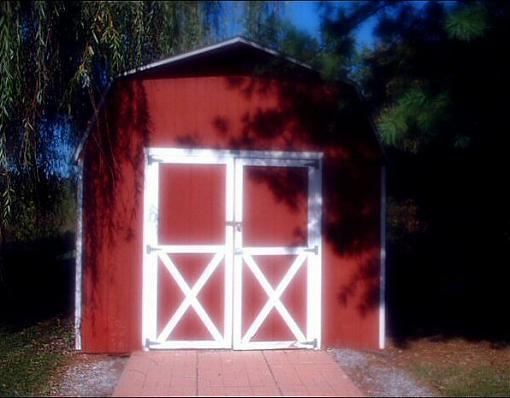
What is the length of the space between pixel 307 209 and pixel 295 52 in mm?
1783

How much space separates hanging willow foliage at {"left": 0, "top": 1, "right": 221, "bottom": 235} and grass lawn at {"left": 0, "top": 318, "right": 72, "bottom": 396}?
1.59m

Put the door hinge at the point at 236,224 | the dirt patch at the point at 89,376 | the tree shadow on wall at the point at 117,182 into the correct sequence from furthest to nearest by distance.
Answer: the door hinge at the point at 236,224
the tree shadow on wall at the point at 117,182
the dirt patch at the point at 89,376

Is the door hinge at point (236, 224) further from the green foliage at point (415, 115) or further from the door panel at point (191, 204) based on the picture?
the green foliage at point (415, 115)

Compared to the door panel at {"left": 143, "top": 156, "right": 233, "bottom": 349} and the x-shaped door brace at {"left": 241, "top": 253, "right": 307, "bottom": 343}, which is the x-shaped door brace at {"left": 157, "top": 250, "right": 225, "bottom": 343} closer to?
the door panel at {"left": 143, "top": 156, "right": 233, "bottom": 349}

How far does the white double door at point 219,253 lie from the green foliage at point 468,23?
2.21 metres

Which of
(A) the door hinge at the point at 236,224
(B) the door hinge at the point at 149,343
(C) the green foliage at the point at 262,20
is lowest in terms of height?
(B) the door hinge at the point at 149,343

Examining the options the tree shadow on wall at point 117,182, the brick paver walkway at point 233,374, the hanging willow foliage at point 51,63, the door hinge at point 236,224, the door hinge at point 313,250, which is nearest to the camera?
the brick paver walkway at point 233,374

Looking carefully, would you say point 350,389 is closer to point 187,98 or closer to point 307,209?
point 307,209

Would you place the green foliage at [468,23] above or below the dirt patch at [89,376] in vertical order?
above

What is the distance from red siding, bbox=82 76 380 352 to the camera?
341 inches

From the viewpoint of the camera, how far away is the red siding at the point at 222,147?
28.5 feet

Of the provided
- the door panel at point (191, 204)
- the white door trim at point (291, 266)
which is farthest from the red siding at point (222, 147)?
the door panel at point (191, 204)

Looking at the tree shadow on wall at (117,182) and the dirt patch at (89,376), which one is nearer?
the dirt patch at (89,376)

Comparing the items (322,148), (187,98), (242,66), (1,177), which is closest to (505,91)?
(322,148)
